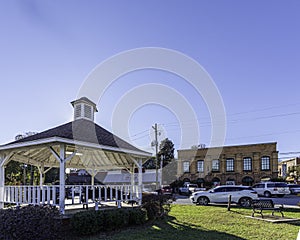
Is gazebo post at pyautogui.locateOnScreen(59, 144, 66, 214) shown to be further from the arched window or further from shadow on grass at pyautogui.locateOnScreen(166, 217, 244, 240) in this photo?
the arched window

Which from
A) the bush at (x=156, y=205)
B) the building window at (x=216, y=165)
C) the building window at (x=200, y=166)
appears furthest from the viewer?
the building window at (x=200, y=166)

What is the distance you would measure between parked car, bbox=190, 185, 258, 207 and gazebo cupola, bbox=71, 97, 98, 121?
430 inches

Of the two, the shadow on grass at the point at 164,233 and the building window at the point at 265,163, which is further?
the building window at the point at 265,163

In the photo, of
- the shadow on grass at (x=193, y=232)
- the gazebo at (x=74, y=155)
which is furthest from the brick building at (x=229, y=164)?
the shadow on grass at (x=193, y=232)

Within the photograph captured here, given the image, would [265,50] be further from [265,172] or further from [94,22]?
[265,172]

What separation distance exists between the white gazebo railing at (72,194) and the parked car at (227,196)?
362 inches

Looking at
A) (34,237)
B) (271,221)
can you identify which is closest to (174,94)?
(271,221)

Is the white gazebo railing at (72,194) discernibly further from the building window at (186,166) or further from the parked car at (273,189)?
the building window at (186,166)

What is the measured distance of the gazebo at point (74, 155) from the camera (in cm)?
1134

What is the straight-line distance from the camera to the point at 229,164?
4666 centimetres

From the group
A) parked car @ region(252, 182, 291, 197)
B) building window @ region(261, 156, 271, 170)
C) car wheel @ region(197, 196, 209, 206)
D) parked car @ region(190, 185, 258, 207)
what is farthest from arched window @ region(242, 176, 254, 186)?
car wheel @ region(197, 196, 209, 206)

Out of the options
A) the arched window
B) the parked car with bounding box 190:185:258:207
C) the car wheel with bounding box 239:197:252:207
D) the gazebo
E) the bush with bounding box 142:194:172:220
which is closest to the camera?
the gazebo

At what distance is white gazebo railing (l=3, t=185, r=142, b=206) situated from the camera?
37.7 ft

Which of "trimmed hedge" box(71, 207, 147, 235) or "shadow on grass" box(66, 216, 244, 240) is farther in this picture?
"trimmed hedge" box(71, 207, 147, 235)
